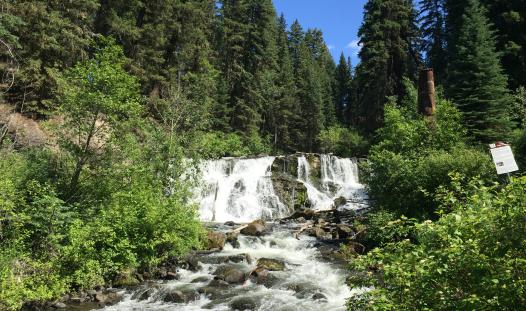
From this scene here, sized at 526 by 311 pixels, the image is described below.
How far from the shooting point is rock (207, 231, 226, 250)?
15.9 metres

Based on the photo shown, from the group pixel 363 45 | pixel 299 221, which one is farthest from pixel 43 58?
pixel 363 45

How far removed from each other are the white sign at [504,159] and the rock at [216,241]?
39.4ft

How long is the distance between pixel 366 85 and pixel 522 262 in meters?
33.8

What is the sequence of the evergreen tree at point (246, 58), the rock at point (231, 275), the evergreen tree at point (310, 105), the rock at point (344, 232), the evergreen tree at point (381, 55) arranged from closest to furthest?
the rock at point (231, 275) < the rock at point (344, 232) < the evergreen tree at point (381, 55) < the evergreen tree at point (246, 58) < the evergreen tree at point (310, 105)

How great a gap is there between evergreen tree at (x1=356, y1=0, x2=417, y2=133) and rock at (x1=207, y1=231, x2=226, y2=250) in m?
21.9

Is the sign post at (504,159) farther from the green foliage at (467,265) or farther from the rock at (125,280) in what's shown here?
the rock at (125,280)

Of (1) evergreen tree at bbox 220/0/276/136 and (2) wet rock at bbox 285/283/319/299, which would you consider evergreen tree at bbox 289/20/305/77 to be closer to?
(1) evergreen tree at bbox 220/0/276/136

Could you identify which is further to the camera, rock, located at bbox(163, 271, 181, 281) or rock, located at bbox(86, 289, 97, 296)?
rock, located at bbox(163, 271, 181, 281)

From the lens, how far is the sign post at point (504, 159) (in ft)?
18.2

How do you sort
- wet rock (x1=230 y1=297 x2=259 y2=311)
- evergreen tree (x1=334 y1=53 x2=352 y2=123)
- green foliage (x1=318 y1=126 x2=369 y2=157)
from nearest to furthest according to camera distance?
wet rock (x1=230 y1=297 x2=259 y2=311), green foliage (x1=318 y1=126 x2=369 y2=157), evergreen tree (x1=334 y1=53 x2=352 y2=123)

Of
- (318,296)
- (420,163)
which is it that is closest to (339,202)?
(420,163)

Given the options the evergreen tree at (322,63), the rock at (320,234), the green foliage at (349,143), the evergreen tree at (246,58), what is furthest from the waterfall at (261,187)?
the evergreen tree at (322,63)

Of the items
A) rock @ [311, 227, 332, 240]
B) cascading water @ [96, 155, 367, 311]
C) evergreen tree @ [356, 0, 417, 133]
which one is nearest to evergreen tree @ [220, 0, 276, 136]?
evergreen tree @ [356, 0, 417, 133]

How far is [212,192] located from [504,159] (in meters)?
21.3
